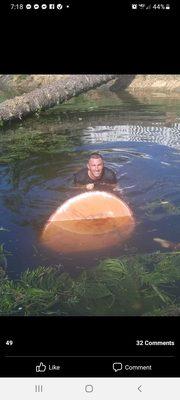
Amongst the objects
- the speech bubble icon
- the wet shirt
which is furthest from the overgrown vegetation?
the wet shirt

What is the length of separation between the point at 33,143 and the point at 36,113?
214 cm

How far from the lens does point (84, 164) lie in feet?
33.1

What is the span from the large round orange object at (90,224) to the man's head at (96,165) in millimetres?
2074

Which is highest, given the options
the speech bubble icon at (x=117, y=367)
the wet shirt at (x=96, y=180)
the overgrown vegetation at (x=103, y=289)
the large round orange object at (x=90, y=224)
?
the wet shirt at (x=96, y=180)

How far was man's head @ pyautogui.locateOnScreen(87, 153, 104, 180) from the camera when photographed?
7.90 meters

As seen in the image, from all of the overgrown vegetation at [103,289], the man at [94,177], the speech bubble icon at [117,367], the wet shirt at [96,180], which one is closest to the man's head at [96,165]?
the man at [94,177]

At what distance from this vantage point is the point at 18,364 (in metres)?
2.86

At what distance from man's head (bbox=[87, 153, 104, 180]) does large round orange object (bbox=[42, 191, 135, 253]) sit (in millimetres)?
2074

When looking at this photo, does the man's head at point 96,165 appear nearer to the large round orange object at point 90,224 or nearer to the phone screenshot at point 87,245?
the phone screenshot at point 87,245

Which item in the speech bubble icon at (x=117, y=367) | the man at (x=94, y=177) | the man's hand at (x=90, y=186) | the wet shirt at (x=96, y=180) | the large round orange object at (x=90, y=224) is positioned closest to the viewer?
the speech bubble icon at (x=117, y=367)

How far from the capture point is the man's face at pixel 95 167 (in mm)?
7891

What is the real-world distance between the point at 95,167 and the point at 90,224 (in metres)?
2.38
